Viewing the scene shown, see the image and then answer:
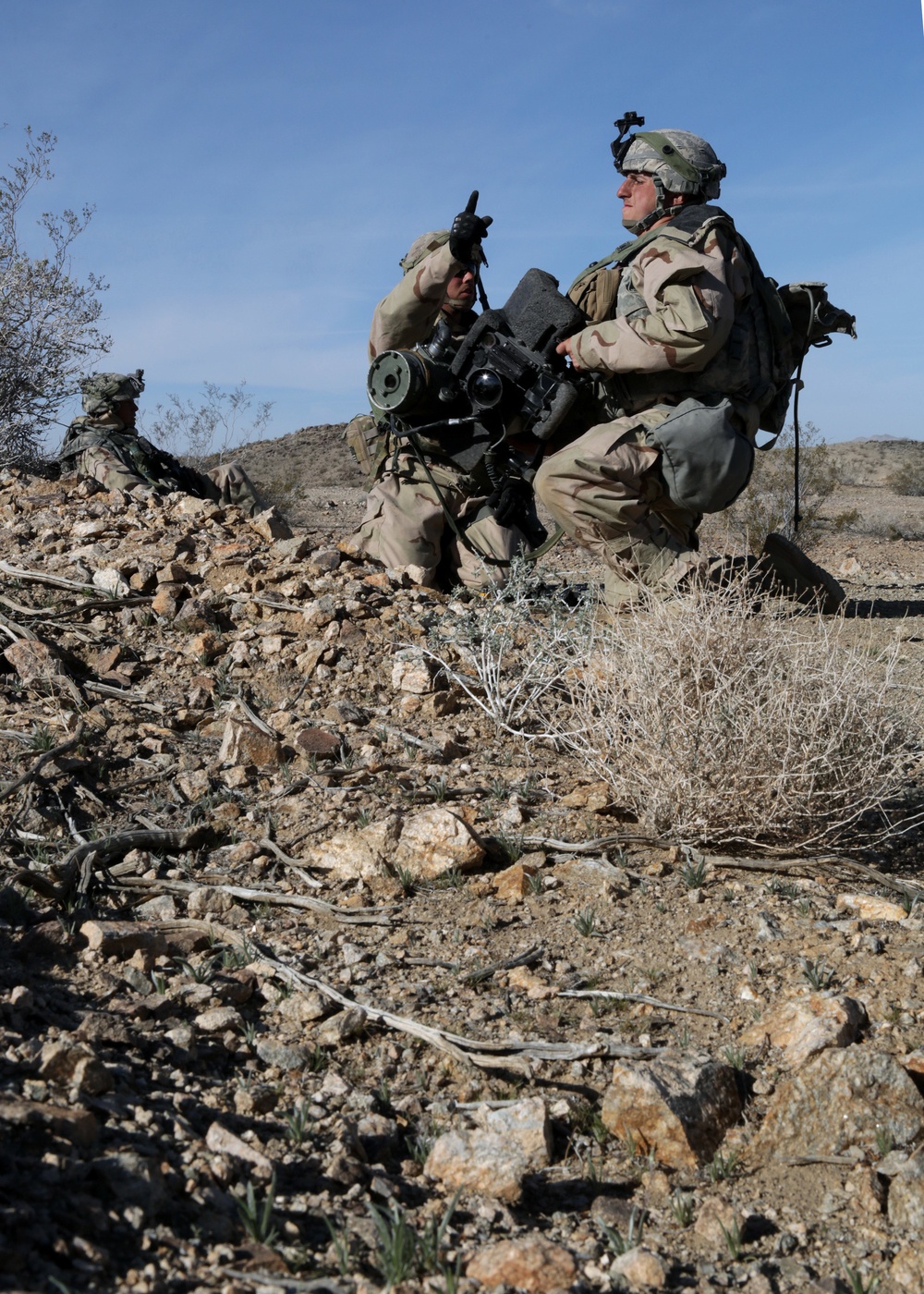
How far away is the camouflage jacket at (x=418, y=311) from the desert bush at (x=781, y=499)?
333cm

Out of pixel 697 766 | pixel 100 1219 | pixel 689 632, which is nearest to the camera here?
pixel 100 1219

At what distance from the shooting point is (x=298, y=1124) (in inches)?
68.4

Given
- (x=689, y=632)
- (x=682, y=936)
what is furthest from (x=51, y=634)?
(x=682, y=936)

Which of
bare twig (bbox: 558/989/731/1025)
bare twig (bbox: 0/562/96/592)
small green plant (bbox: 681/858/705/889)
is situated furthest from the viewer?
bare twig (bbox: 0/562/96/592)

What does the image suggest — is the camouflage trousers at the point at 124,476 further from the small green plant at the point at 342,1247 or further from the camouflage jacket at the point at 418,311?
the small green plant at the point at 342,1247

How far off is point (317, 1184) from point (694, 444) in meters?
3.47

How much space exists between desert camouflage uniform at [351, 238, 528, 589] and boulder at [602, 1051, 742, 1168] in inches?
133

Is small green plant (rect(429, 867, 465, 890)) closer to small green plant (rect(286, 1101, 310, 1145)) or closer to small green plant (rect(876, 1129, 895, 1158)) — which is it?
small green plant (rect(286, 1101, 310, 1145))

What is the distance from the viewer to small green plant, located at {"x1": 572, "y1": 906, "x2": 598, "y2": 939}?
240 cm

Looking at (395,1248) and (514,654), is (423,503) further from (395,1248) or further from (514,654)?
(395,1248)

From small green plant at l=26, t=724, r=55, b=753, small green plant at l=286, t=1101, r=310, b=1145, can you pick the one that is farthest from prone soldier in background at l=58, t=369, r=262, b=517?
small green plant at l=286, t=1101, r=310, b=1145

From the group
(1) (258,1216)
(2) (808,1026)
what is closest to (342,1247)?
(1) (258,1216)

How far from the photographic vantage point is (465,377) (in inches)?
188

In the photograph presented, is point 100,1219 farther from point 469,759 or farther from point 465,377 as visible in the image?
point 465,377
